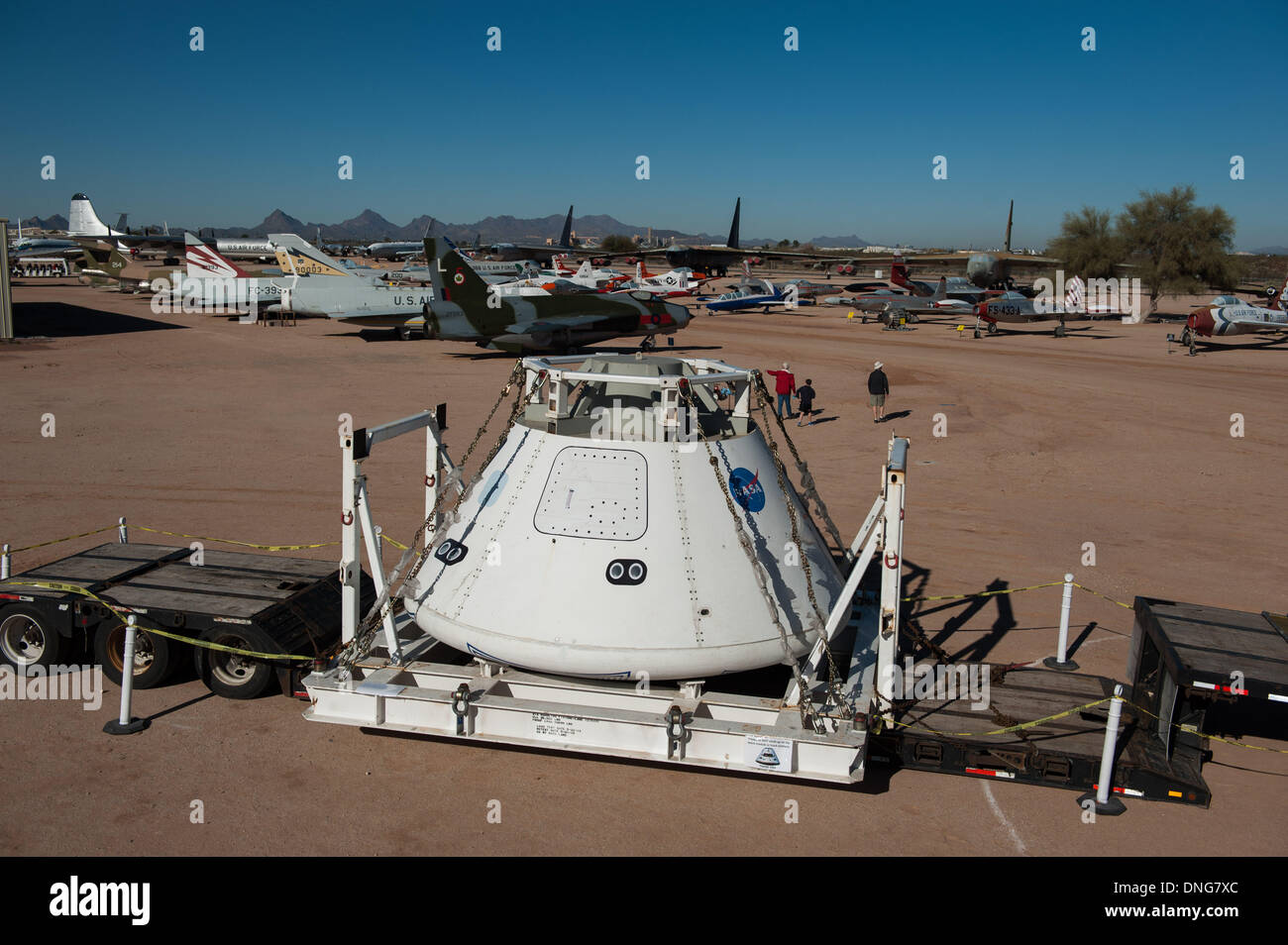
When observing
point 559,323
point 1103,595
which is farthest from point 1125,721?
point 559,323

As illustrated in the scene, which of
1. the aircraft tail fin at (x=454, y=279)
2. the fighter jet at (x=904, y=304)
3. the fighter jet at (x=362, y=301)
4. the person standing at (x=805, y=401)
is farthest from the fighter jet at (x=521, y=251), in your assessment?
the person standing at (x=805, y=401)

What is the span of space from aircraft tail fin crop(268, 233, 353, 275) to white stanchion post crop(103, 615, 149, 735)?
3681 centimetres

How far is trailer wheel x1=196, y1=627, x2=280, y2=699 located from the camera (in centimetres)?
801

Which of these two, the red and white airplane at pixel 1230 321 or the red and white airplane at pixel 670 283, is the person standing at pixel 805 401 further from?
the red and white airplane at pixel 670 283

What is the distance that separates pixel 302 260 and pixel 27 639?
37.7 meters

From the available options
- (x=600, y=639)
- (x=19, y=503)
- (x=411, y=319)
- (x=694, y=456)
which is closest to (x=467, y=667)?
(x=600, y=639)

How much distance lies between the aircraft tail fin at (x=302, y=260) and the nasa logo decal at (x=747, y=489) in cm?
3805

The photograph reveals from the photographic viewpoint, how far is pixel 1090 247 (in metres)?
57.8

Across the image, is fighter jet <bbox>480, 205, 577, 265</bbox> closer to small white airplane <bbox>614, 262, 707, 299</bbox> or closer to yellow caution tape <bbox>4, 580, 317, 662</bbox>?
small white airplane <bbox>614, 262, 707, 299</bbox>

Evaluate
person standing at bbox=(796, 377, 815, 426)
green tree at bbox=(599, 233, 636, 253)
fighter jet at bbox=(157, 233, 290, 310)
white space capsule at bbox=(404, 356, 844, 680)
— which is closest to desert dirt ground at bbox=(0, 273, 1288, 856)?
person standing at bbox=(796, 377, 815, 426)

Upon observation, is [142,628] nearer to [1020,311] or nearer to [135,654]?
[135,654]

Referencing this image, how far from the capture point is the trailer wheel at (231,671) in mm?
8008

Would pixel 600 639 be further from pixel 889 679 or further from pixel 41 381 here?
pixel 41 381
